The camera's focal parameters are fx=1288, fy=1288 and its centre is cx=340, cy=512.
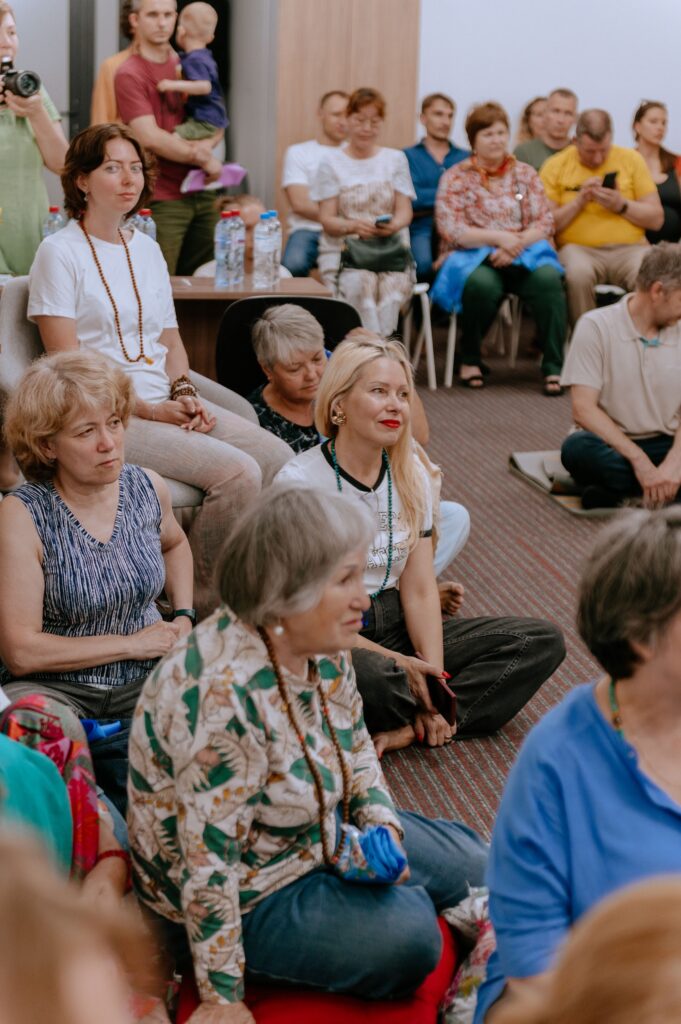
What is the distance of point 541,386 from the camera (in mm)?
6699

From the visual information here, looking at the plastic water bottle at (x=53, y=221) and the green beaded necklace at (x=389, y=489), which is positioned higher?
the plastic water bottle at (x=53, y=221)

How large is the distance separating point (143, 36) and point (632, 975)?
5.65 m

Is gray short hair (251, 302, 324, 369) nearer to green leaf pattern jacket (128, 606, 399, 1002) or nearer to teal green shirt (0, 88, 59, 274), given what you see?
teal green shirt (0, 88, 59, 274)

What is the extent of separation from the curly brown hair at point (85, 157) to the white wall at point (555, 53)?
4.48 metres

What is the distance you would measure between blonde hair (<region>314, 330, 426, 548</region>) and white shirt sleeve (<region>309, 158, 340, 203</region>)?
3.73m

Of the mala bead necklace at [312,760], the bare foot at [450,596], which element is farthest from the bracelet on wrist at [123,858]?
the bare foot at [450,596]

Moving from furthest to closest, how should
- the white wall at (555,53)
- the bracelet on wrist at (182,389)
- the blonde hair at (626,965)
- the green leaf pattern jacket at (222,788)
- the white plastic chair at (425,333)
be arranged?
1. the white wall at (555,53)
2. the white plastic chair at (425,333)
3. the bracelet on wrist at (182,389)
4. the green leaf pattern jacket at (222,788)
5. the blonde hair at (626,965)

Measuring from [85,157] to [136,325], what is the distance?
458 millimetres

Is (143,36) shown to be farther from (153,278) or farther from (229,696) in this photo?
(229,696)

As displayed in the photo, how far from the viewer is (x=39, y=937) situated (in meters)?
0.62

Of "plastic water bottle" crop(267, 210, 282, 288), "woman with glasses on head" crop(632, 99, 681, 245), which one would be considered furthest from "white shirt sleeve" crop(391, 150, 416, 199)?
"plastic water bottle" crop(267, 210, 282, 288)

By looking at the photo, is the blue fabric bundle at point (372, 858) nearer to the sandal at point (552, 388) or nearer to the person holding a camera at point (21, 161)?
the person holding a camera at point (21, 161)

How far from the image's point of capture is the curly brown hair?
11.1ft

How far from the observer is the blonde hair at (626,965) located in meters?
0.72
